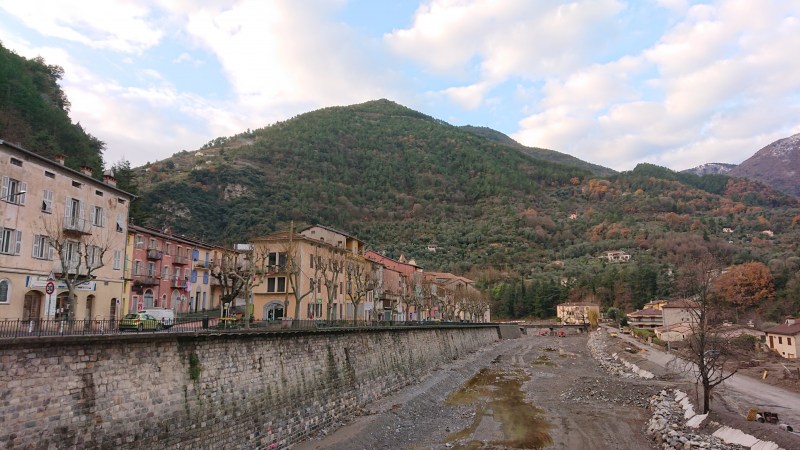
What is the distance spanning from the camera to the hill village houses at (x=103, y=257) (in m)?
28.8

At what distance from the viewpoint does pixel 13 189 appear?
2872 centimetres

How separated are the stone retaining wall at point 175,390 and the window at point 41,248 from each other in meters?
15.7

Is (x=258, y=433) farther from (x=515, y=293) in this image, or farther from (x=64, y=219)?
(x=515, y=293)

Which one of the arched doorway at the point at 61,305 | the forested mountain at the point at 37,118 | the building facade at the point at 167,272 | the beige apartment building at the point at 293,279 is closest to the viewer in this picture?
the arched doorway at the point at 61,305

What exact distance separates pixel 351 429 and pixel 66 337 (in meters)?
17.6

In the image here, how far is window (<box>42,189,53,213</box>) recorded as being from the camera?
101 ft

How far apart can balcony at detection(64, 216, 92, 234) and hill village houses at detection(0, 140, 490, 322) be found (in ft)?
0.23

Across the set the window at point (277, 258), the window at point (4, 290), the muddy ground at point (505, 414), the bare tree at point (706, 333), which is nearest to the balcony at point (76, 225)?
the window at point (4, 290)

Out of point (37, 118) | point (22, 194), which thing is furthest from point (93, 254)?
point (37, 118)

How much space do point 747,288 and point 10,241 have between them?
118m

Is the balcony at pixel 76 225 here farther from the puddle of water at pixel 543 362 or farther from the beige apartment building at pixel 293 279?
the puddle of water at pixel 543 362

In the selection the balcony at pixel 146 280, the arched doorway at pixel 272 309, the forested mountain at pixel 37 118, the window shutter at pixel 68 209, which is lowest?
the arched doorway at pixel 272 309

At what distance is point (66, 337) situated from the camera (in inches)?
633

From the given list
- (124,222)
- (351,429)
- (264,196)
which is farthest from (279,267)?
(264,196)
